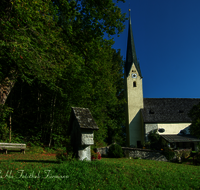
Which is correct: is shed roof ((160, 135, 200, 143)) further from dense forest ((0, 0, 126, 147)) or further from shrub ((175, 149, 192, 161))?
dense forest ((0, 0, 126, 147))

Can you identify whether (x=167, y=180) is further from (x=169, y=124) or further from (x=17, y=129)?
(x=169, y=124)

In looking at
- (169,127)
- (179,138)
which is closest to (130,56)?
(169,127)

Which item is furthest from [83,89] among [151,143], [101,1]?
[151,143]

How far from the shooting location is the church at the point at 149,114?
25594 millimetres

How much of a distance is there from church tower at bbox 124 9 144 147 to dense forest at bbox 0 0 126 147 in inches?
354

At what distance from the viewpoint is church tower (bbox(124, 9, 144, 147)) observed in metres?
27.0

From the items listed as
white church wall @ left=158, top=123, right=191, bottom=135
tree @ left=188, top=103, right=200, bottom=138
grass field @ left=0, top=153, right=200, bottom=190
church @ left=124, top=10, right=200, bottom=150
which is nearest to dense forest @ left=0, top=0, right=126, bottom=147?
grass field @ left=0, top=153, right=200, bottom=190

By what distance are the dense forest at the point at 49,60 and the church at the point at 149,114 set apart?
930 centimetres

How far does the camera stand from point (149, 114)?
88.9ft

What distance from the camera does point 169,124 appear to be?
26.0 m

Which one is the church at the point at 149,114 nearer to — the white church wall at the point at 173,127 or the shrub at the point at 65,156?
the white church wall at the point at 173,127

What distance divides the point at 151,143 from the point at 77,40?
18754 millimetres

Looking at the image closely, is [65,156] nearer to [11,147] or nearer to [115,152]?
[11,147]

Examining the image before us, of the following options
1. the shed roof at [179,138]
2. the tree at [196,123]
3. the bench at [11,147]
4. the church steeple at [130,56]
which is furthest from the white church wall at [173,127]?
the bench at [11,147]
